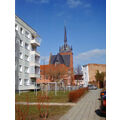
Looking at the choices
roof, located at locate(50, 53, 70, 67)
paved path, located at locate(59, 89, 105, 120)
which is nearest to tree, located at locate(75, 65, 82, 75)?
roof, located at locate(50, 53, 70, 67)

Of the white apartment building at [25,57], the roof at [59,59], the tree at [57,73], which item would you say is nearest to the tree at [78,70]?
the tree at [57,73]

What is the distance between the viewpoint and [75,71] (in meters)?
33.8

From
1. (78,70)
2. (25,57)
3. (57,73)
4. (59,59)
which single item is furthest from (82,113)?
(59,59)

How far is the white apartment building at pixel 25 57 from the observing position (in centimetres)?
2066

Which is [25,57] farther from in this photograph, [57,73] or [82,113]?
[82,113]

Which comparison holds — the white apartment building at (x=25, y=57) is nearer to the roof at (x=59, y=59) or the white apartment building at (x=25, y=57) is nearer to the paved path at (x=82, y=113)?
the roof at (x=59, y=59)

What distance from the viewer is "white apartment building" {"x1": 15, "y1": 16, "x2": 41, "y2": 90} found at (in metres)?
20.7

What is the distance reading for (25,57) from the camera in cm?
2334

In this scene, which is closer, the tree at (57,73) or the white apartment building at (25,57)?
the white apartment building at (25,57)

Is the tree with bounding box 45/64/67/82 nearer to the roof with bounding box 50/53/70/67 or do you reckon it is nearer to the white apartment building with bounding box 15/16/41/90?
the roof with bounding box 50/53/70/67

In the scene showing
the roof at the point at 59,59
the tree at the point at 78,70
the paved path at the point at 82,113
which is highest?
the roof at the point at 59,59

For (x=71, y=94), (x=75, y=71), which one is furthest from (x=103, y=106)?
(x=75, y=71)
